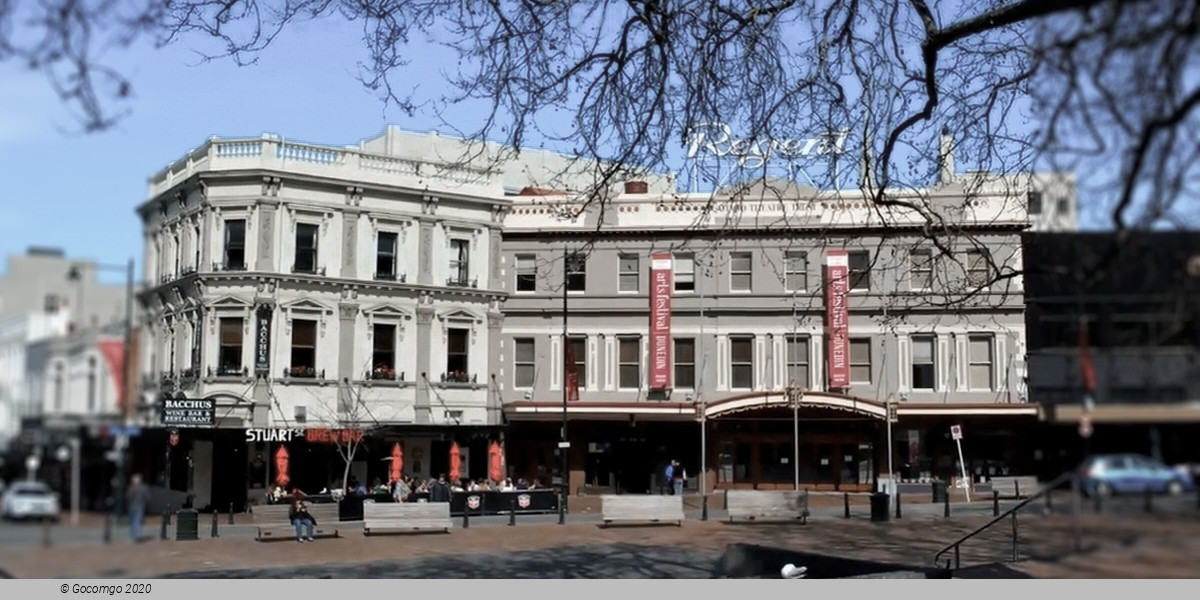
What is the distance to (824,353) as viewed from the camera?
13.1 feet

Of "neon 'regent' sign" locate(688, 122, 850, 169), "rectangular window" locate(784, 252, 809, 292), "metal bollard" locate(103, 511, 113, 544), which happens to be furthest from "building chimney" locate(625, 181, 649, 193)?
"metal bollard" locate(103, 511, 113, 544)

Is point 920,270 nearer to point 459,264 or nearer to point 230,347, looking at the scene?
point 459,264

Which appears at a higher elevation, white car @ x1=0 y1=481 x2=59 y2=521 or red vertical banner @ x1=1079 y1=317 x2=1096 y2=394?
red vertical banner @ x1=1079 y1=317 x2=1096 y2=394

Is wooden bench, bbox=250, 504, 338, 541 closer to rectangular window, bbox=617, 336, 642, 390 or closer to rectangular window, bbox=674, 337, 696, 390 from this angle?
rectangular window, bbox=617, 336, 642, 390

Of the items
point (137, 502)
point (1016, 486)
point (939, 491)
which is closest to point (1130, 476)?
point (1016, 486)

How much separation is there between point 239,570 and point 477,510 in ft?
2.66

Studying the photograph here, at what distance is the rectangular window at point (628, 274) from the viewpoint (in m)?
4.03

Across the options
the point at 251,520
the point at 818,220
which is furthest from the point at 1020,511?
the point at 251,520

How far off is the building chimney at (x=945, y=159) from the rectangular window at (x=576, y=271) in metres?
1.50

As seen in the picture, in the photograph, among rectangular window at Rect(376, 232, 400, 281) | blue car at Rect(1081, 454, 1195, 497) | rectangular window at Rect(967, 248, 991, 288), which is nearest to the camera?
blue car at Rect(1081, 454, 1195, 497)

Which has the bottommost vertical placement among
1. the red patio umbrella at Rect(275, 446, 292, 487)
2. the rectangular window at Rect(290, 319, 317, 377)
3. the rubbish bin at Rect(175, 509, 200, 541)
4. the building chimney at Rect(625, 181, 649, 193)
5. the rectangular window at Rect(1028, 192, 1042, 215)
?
the rubbish bin at Rect(175, 509, 200, 541)

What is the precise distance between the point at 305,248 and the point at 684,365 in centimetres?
128

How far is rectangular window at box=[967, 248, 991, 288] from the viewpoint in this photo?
4.20 meters
